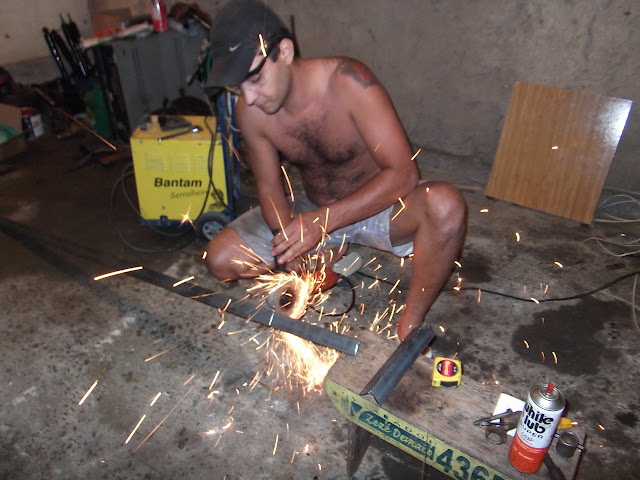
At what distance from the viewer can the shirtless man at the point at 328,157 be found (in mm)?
1954

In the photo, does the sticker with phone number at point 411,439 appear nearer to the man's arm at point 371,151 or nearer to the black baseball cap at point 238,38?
the man's arm at point 371,151

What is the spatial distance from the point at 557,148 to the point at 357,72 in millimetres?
2083

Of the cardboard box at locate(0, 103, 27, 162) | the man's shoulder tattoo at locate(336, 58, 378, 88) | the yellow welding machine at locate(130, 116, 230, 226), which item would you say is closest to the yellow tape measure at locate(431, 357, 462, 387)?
the man's shoulder tattoo at locate(336, 58, 378, 88)

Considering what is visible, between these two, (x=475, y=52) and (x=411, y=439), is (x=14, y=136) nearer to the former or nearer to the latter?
(x=475, y=52)

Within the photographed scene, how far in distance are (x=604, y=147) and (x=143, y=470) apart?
3.49m

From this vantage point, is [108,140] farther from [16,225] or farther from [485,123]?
[485,123]

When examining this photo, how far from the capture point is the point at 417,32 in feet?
13.1

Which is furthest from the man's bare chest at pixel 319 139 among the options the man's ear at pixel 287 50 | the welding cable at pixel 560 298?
the welding cable at pixel 560 298

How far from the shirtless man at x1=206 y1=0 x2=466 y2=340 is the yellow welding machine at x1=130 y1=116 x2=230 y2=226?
0.80m

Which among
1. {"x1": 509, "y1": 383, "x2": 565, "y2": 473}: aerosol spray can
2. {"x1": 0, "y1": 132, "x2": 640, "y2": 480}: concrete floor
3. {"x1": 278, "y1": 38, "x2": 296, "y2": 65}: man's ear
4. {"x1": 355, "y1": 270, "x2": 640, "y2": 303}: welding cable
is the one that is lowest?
{"x1": 0, "y1": 132, "x2": 640, "y2": 480}: concrete floor

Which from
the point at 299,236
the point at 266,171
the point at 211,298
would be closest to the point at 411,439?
the point at 299,236

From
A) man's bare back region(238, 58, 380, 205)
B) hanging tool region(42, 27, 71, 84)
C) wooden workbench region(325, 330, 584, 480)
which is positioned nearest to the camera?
wooden workbench region(325, 330, 584, 480)

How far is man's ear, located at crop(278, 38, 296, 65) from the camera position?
2.04m

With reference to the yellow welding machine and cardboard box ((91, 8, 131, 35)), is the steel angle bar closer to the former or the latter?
the yellow welding machine
